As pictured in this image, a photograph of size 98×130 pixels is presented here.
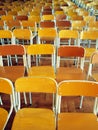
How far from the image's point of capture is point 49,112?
2.49m

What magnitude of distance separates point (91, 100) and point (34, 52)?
132 centimetres

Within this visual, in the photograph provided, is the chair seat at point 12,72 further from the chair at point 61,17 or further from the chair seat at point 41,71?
the chair at point 61,17

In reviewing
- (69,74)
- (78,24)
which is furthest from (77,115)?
(78,24)

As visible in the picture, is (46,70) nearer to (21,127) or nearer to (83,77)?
(83,77)

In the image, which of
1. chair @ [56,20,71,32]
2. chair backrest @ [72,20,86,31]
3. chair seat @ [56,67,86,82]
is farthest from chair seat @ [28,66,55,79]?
chair @ [56,20,71,32]

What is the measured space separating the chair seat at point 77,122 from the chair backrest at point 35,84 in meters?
0.35

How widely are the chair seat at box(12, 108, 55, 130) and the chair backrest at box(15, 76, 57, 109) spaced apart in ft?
0.89

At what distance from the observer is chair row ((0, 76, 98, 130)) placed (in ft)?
7.49

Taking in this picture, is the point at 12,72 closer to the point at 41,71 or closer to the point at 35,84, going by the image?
the point at 41,71

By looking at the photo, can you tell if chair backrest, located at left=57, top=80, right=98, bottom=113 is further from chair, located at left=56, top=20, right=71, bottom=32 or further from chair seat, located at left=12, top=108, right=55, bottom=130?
chair, located at left=56, top=20, right=71, bottom=32

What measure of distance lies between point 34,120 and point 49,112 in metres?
0.22

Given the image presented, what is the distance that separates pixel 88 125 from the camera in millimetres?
2281

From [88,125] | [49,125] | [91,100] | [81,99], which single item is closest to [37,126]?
[49,125]

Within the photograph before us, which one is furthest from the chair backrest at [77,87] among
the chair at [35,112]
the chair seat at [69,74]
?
the chair seat at [69,74]
